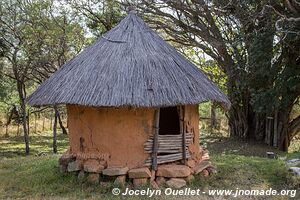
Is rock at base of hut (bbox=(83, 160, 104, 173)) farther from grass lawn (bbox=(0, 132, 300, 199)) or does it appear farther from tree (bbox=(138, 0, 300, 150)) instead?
tree (bbox=(138, 0, 300, 150))

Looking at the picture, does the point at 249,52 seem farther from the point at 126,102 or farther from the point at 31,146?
the point at 31,146

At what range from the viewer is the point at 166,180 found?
27.1 ft

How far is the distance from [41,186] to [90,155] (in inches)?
48.4

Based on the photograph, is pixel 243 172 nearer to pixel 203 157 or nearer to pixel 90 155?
pixel 203 157

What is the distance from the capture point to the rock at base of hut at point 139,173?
7.97m

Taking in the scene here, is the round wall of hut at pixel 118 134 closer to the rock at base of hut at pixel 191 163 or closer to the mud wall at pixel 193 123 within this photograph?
the mud wall at pixel 193 123

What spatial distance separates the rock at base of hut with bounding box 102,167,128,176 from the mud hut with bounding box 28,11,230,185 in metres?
0.02

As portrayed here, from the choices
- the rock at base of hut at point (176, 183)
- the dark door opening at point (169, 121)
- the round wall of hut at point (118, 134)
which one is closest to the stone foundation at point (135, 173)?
the rock at base of hut at point (176, 183)

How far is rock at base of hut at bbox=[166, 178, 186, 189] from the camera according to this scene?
8066 mm

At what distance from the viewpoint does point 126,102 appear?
7.46 metres

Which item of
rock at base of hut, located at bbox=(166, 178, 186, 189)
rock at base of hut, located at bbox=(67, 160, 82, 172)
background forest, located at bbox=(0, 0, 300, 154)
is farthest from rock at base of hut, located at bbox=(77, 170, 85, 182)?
background forest, located at bbox=(0, 0, 300, 154)

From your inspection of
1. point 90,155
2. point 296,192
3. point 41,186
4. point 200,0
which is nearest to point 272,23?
point 200,0

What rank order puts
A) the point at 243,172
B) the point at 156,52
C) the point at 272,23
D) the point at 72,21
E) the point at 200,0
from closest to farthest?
the point at 156,52 → the point at 243,172 → the point at 272,23 → the point at 200,0 → the point at 72,21

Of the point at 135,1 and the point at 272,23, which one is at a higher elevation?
the point at 135,1
